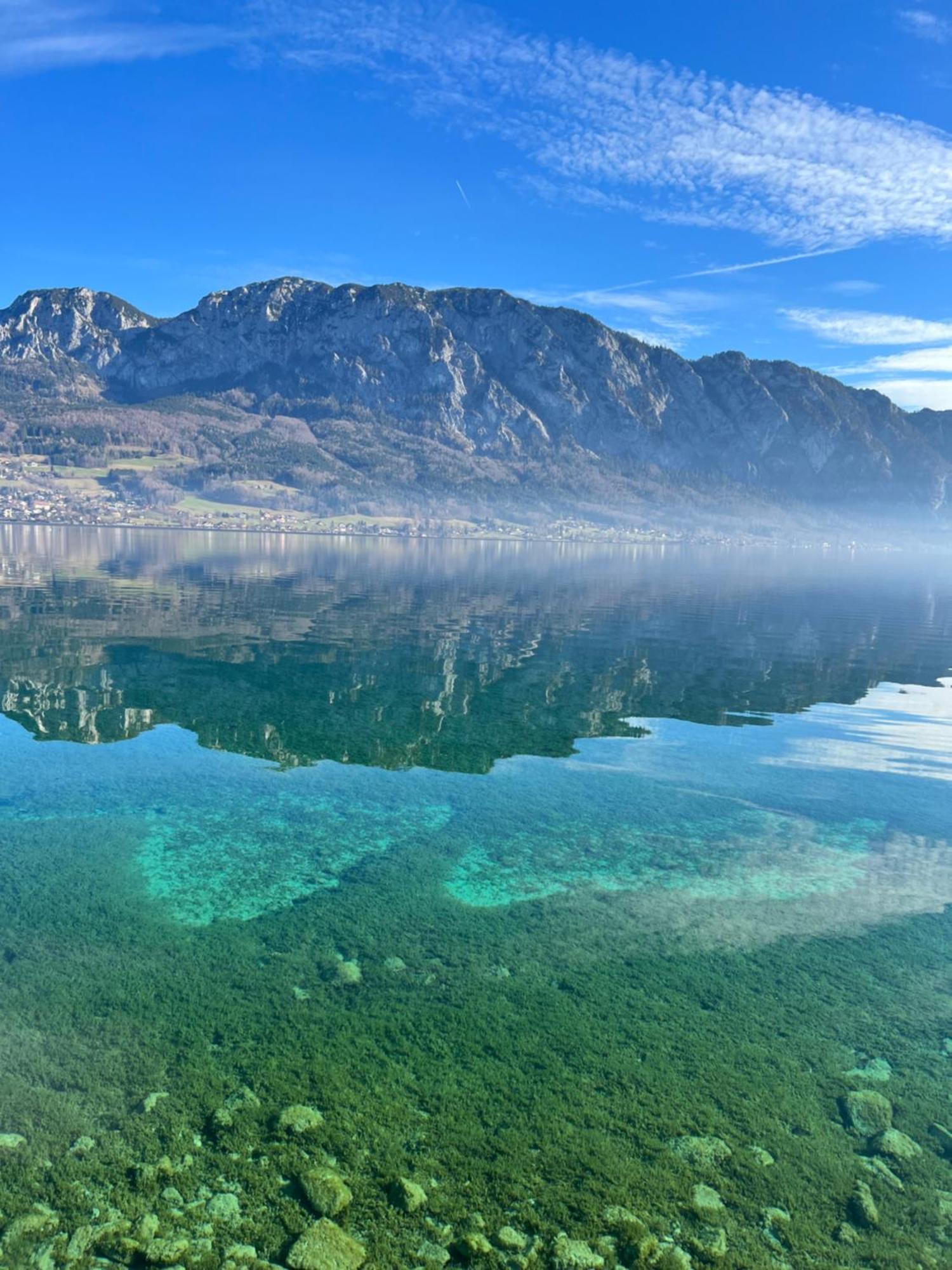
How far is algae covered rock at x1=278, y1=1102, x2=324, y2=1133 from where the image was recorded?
39.7 feet

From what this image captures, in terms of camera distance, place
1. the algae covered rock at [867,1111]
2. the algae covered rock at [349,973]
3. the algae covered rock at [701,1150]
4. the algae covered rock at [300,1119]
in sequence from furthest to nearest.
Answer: the algae covered rock at [349,973] → the algae covered rock at [867,1111] → the algae covered rock at [300,1119] → the algae covered rock at [701,1150]

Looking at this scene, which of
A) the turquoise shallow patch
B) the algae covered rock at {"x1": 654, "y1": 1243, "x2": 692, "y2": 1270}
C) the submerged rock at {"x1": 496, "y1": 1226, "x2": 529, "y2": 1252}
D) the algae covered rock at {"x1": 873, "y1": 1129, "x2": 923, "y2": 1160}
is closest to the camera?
the algae covered rock at {"x1": 654, "y1": 1243, "x2": 692, "y2": 1270}

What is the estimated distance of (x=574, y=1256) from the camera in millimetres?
10180

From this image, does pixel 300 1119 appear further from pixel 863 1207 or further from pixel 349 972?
pixel 863 1207

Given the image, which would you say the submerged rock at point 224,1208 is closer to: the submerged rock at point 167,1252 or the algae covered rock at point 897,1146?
the submerged rock at point 167,1252

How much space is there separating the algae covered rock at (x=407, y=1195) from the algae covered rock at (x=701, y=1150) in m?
3.98

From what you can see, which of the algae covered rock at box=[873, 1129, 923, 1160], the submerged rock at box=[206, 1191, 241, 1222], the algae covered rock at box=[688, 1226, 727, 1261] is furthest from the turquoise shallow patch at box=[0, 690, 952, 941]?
the algae covered rock at box=[688, 1226, 727, 1261]

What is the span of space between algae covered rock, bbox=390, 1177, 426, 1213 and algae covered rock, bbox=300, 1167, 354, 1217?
2.00ft

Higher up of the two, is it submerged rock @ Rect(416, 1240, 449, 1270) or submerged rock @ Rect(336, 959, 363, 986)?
submerged rock @ Rect(416, 1240, 449, 1270)

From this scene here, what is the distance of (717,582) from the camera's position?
146m

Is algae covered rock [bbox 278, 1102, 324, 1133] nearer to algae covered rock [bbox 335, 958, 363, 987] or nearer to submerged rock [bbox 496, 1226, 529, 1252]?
submerged rock [bbox 496, 1226, 529, 1252]

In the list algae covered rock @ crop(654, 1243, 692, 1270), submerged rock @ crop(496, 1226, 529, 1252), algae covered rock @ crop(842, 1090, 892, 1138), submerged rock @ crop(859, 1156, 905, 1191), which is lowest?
submerged rock @ crop(859, 1156, 905, 1191)

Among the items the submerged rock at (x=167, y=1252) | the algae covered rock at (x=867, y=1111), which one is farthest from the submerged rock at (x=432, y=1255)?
the algae covered rock at (x=867, y=1111)

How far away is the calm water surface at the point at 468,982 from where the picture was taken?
1084 cm
